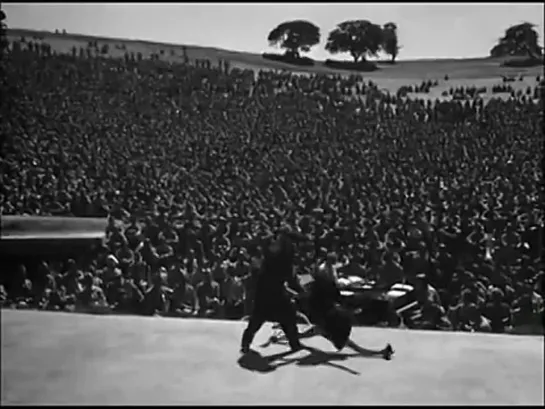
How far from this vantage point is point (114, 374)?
18.7ft

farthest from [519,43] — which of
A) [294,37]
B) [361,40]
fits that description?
[294,37]

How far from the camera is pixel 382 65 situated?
8.06m

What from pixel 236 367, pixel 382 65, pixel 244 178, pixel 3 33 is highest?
pixel 3 33

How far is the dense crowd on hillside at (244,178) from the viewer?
7.68 meters

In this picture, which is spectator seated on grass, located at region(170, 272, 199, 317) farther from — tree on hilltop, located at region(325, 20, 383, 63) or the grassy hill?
tree on hilltop, located at region(325, 20, 383, 63)

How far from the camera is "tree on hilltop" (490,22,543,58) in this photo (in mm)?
7828

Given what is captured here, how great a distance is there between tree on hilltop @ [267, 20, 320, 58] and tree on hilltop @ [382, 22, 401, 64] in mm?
688

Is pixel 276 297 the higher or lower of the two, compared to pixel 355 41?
lower

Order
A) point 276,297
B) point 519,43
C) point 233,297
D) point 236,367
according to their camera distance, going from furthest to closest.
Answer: point 519,43
point 233,297
point 276,297
point 236,367

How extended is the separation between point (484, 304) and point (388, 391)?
94.3 inches

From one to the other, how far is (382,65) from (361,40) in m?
0.35

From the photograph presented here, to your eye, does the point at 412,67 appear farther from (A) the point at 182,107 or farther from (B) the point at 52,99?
(B) the point at 52,99

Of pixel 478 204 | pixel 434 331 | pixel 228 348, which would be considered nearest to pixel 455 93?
pixel 478 204

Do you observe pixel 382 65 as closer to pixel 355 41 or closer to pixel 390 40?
pixel 390 40
